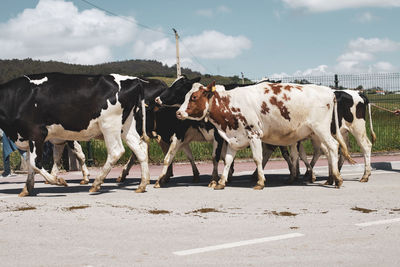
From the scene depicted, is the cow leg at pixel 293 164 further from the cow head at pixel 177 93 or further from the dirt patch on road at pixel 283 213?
the dirt patch on road at pixel 283 213


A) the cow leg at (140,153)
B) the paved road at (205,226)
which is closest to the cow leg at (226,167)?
the paved road at (205,226)

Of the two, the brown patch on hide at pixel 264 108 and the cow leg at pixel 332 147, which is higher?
the brown patch on hide at pixel 264 108

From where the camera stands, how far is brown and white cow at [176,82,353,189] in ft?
35.6

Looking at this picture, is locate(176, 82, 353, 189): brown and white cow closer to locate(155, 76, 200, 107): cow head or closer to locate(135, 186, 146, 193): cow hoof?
locate(155, 76, 200, 107): cow head

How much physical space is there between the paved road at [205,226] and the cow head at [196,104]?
1.46m

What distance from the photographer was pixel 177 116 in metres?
11.0

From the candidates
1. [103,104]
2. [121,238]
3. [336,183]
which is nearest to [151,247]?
[121,238]

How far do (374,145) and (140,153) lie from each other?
39.9ft

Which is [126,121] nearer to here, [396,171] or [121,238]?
[121,238]

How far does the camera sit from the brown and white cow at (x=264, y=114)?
1086 cm

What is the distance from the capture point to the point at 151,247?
5.93 m

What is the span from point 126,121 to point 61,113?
1313 mm

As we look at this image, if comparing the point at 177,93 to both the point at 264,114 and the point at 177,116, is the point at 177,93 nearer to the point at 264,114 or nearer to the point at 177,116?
the point at 177,116


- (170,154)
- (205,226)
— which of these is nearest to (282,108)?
(170,154)
